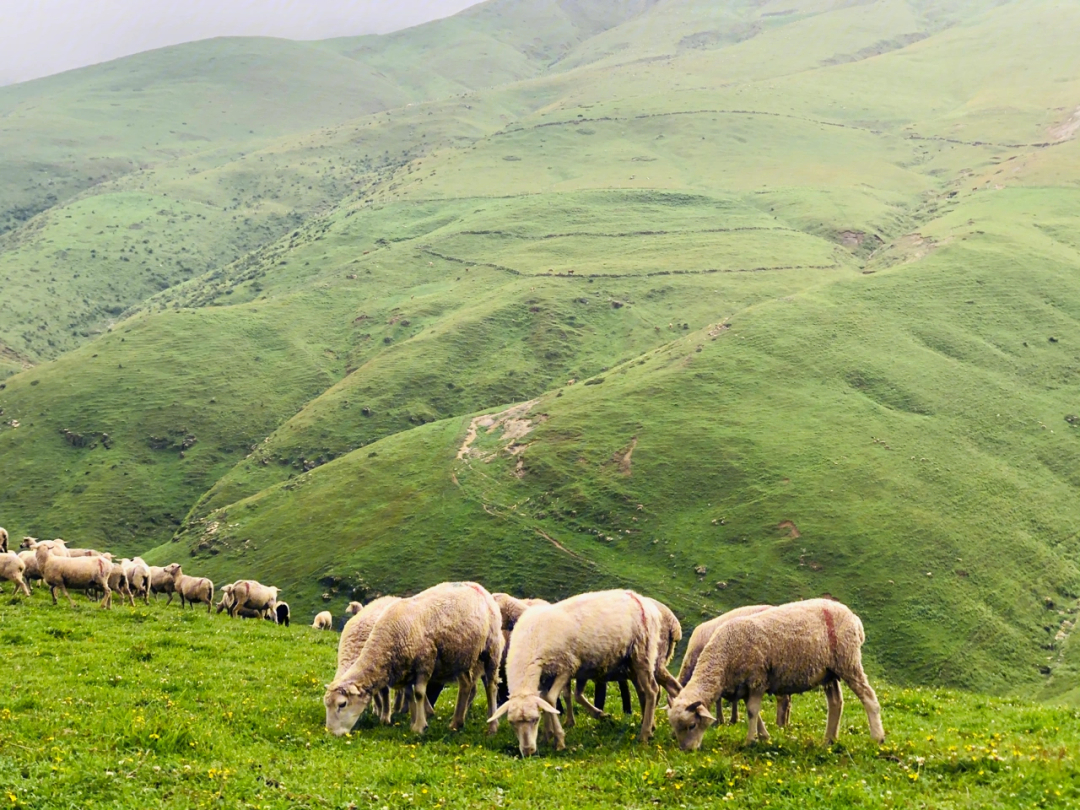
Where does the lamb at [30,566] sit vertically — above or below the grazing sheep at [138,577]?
above

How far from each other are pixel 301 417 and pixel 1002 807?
14528 centimetres

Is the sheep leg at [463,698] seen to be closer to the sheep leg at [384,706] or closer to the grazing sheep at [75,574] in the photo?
the sheep leg at [384,706]

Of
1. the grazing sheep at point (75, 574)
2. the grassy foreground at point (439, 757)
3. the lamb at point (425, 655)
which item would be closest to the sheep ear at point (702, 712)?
the grassy foreground at point (439, 757)

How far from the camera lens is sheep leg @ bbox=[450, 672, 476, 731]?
885 inches

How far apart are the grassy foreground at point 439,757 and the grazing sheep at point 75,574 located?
13.1 m

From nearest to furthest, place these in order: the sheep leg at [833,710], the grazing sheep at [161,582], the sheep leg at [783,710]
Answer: the sheep leg at [833,710] → the sheep leg at [783,710] → the grazing sheep at [161,582]

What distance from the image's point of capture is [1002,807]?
1588 centimetres

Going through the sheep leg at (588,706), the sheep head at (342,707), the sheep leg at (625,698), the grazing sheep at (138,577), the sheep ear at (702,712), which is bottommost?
the grazing sheep at (138,577)

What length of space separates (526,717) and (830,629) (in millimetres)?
6909

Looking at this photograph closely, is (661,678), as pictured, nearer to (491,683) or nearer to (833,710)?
(491,683)

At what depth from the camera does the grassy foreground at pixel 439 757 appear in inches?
660

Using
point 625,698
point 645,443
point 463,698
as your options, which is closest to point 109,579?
point 463,698

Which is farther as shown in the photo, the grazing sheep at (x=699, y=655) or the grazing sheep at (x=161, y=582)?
the grazing sheep at (x=161, y=582)

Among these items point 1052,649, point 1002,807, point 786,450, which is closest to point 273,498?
point 786,450
